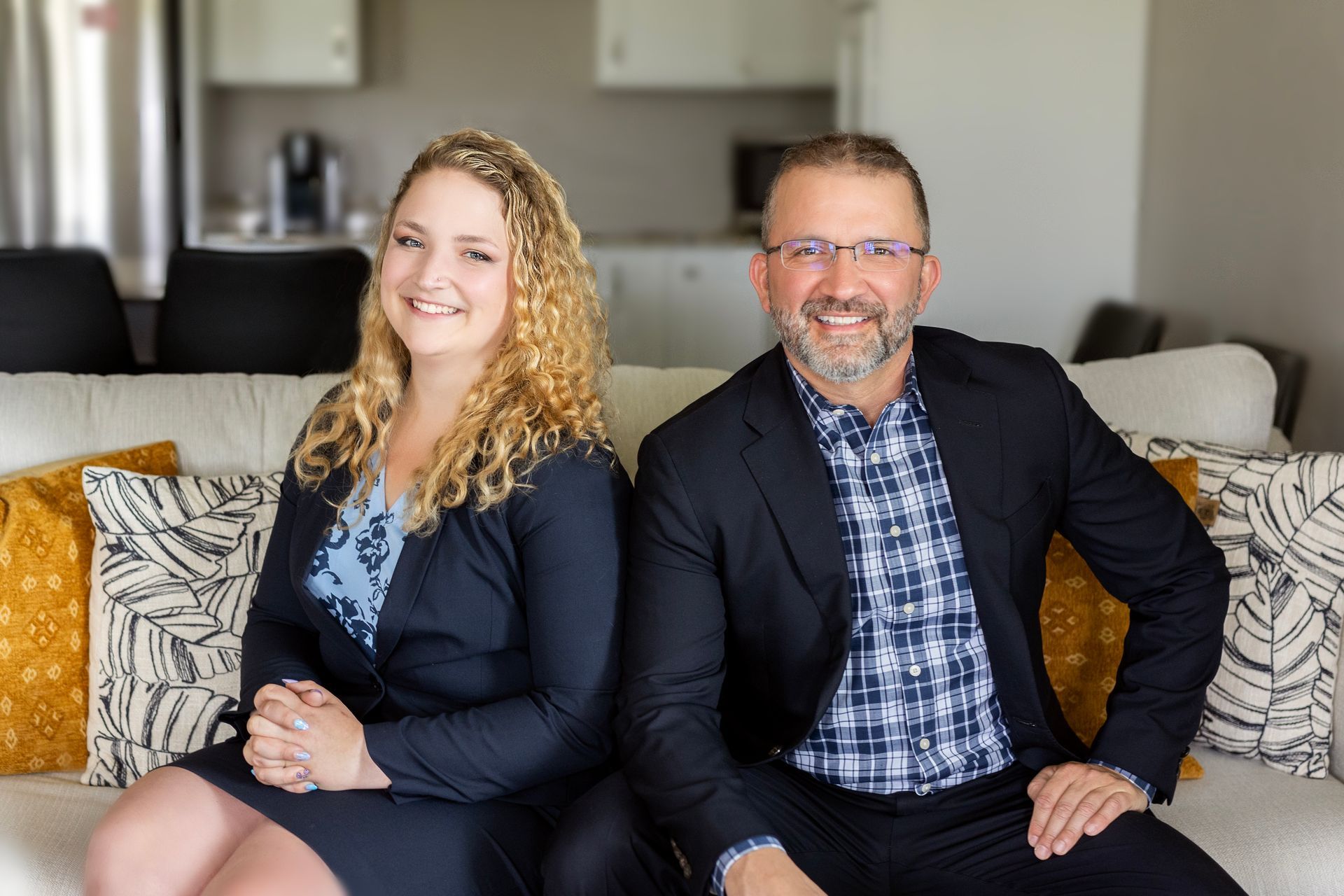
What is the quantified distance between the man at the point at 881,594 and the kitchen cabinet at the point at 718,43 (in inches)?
142

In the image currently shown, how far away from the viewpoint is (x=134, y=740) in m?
1.74

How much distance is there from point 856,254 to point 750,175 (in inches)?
150

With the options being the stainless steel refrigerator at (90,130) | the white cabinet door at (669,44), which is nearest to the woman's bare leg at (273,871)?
the stainless steel refrigerator at (90,130)

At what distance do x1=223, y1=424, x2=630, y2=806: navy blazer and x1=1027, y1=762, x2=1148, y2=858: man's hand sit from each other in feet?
1.63

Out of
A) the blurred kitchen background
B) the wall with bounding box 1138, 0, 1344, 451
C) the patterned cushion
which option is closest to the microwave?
the blurred kitchen background

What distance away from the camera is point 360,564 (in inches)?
61.1

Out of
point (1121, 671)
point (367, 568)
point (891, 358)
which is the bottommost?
point (1121, 671)

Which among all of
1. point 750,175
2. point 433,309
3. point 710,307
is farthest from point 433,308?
point 750,175

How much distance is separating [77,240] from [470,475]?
14.1ft

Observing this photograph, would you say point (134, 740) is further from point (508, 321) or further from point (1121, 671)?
point (1121, 671)

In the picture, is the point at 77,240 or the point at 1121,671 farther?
the point at 77,240

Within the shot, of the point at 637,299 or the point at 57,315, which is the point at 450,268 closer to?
the point at 57,315

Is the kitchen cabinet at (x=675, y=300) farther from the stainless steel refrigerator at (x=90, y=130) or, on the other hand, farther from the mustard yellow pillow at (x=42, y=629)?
the mustard yellow pillow at (x=42, y=629)

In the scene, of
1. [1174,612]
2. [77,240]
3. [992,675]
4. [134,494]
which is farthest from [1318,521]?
[77,240]
